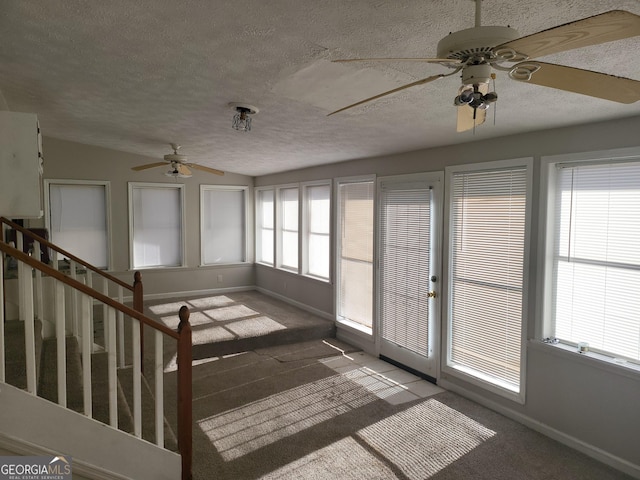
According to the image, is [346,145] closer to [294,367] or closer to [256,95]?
[256,95]

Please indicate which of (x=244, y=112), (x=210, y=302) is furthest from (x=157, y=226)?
(x=244, y=112)

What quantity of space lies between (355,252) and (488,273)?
79.4 inches

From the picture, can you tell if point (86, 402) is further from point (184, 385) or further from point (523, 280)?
point (523, 280)

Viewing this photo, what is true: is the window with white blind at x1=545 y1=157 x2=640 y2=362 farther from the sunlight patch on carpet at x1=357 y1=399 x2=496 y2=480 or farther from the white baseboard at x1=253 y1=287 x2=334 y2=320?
the white baseboard at x1=253 y1=287 x2=334 y2=320

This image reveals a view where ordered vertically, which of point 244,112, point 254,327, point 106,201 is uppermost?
point 244,112

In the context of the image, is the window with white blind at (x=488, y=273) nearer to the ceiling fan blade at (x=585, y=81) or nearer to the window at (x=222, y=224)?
the ceiling fan blade at (x=585, y=81)

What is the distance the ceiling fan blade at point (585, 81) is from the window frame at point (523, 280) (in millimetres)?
1881

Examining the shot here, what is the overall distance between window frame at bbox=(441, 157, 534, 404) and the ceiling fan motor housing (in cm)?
229

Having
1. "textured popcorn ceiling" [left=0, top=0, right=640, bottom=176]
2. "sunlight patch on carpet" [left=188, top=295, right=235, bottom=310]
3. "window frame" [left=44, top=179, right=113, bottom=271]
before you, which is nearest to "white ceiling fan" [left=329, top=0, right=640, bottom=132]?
"textured popcorn ceiling" [left=0, top=0, right=640, bottom=176]

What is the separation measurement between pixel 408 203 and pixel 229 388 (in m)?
2.71

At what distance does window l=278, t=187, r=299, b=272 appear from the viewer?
685 centimetres

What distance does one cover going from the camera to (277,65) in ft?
8.02

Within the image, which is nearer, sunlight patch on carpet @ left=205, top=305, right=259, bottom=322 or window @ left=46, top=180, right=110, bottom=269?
sunlight patch on carpet @ left=205, top=305, right=259, bottom=322

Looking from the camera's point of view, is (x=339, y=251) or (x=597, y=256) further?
(x=339, y=251)
